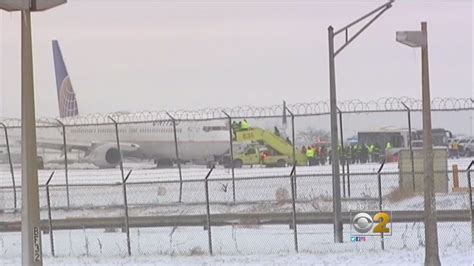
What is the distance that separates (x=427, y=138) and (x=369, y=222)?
454cm

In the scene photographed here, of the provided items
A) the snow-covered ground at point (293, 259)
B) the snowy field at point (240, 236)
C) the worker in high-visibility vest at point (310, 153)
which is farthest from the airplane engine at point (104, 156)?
the snow-covered ground at point (293, 259)

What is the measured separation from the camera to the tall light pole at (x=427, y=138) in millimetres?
11039

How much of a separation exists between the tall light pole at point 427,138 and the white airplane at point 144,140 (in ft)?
68.0

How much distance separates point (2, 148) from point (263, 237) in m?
14.9

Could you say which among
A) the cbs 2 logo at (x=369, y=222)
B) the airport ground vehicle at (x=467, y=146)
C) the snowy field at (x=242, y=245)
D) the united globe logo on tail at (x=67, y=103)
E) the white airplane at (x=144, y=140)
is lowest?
the snowy field at (x=242, y=245)

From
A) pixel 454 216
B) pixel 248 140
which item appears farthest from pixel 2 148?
pixel 454 216

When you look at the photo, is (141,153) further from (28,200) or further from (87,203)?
(28,200)

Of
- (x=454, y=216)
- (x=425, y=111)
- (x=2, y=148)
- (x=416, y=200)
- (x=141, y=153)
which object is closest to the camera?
(x=425, y=111)

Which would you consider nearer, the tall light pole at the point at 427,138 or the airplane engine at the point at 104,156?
the tall light pole at the point at 427,138

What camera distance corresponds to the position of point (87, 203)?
77.7ft

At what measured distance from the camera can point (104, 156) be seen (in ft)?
114

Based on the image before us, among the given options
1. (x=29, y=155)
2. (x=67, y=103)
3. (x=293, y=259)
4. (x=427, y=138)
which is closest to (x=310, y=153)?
(x=67, y=103)

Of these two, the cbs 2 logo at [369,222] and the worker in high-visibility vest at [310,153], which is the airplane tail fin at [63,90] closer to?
the worker in high-visibility vest at [310,153]

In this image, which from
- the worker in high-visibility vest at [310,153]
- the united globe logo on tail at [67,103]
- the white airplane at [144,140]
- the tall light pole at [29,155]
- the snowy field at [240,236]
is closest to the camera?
the tall light pole at [29,155]
